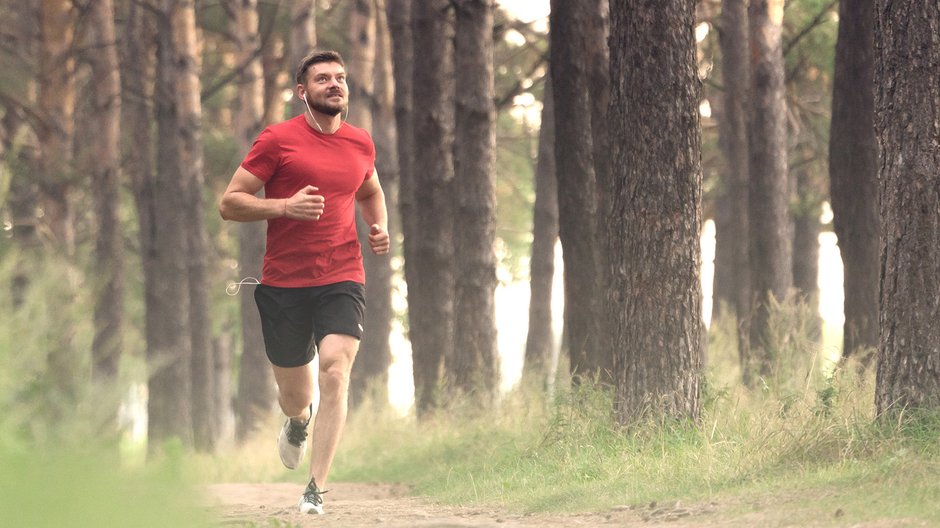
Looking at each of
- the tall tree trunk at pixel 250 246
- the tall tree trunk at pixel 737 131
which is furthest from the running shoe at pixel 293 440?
the tall tree trunk at pixel 250 246

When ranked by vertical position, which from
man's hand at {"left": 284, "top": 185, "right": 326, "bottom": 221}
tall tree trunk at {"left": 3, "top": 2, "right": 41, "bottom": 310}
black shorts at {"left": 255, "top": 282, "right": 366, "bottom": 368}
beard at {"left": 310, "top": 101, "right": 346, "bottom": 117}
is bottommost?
black shorts at {"left": 255, "top": 282, "right": 366, "bottom": 368}

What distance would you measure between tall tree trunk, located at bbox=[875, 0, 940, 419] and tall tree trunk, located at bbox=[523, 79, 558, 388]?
12910 mm

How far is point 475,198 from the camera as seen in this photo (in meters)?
15.3

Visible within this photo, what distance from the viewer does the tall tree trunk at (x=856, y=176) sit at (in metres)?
13.3

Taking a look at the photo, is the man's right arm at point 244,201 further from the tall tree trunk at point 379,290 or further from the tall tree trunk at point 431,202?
the tall tree trunk at point 379,290

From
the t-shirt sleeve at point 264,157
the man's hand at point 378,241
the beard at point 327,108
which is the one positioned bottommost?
the man's hand at point 378,241

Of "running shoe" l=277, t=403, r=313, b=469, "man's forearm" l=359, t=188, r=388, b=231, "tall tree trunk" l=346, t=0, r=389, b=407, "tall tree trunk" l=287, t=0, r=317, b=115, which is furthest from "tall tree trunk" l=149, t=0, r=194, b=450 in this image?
"man's forearm" l=359, t=188, r=388, b=231

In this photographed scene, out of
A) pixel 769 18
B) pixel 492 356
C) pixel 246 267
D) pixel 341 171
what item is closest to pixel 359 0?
pixel 246 267

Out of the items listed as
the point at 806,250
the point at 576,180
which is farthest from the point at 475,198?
the point at 806,250

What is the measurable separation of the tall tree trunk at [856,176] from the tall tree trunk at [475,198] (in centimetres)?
356

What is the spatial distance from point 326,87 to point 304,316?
4.32 ft

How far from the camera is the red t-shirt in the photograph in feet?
27.2

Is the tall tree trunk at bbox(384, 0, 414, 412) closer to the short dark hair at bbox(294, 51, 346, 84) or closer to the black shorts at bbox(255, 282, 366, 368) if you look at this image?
the black shorts at bbox(255, 282, 366, 368)

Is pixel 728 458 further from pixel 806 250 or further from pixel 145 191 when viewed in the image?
pixel 806 250
